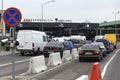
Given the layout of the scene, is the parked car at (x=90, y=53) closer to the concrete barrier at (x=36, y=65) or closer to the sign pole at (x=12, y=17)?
the concrete barrier at (x=36, y=65)

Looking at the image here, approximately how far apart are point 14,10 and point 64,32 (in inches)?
4842

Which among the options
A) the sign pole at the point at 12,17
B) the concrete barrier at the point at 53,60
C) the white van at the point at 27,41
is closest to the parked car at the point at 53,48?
the white van at the point at 27,41

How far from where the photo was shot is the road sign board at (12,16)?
14.4 m

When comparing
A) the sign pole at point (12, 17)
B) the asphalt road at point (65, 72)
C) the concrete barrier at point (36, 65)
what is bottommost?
the asphalt road at point (65, 72)

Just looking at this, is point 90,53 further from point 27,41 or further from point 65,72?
point 27,41

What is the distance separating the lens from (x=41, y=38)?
40.0 metres

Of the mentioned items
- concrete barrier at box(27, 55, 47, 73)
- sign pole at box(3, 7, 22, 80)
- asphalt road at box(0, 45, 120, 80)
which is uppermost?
sign pole at box(3, 7, 22, 80)

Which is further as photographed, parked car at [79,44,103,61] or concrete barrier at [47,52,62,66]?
parked car at [79,44,103,61]

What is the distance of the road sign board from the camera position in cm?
1435

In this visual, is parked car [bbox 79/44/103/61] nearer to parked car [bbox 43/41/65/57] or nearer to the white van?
parked car [bbox 43/41/65/57]

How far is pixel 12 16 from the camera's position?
1443 cm

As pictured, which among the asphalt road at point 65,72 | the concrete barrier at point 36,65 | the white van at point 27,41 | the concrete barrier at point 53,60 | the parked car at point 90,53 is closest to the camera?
the asphalt road at point 65,72

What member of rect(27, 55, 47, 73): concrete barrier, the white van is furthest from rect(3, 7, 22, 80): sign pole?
the white van

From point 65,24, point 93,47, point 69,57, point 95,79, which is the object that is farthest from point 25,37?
point 65,24
